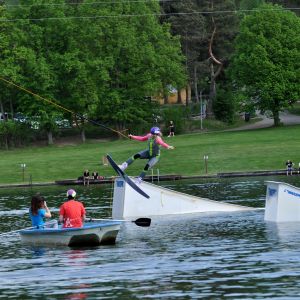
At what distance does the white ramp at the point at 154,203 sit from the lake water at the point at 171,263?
649 millimetres

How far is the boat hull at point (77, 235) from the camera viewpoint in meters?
33.1

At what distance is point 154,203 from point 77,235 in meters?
10.5

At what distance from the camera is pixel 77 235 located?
33.2 meters

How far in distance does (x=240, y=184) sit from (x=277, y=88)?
43.2m

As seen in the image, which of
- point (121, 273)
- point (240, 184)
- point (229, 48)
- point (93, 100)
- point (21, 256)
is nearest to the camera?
point (121, 273)

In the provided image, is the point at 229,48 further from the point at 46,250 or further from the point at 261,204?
the point at 46,250

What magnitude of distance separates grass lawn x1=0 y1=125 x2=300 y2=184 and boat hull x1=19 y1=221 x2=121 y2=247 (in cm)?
3925

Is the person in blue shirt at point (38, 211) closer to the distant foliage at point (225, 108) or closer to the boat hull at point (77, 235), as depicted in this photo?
the boat hull at point (77, 235)

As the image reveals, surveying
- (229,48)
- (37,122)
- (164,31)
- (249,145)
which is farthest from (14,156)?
(229,48)

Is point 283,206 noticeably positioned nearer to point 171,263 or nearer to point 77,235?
point 77,235

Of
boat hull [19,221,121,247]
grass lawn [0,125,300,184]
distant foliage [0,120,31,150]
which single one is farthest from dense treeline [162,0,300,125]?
boat hull [19,221,121,247]

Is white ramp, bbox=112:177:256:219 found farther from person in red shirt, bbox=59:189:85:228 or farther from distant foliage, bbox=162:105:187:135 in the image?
distant foliage, bbox=162:105:187:135

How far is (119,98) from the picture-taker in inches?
4097

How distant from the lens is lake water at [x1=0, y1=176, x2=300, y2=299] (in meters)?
24.4
